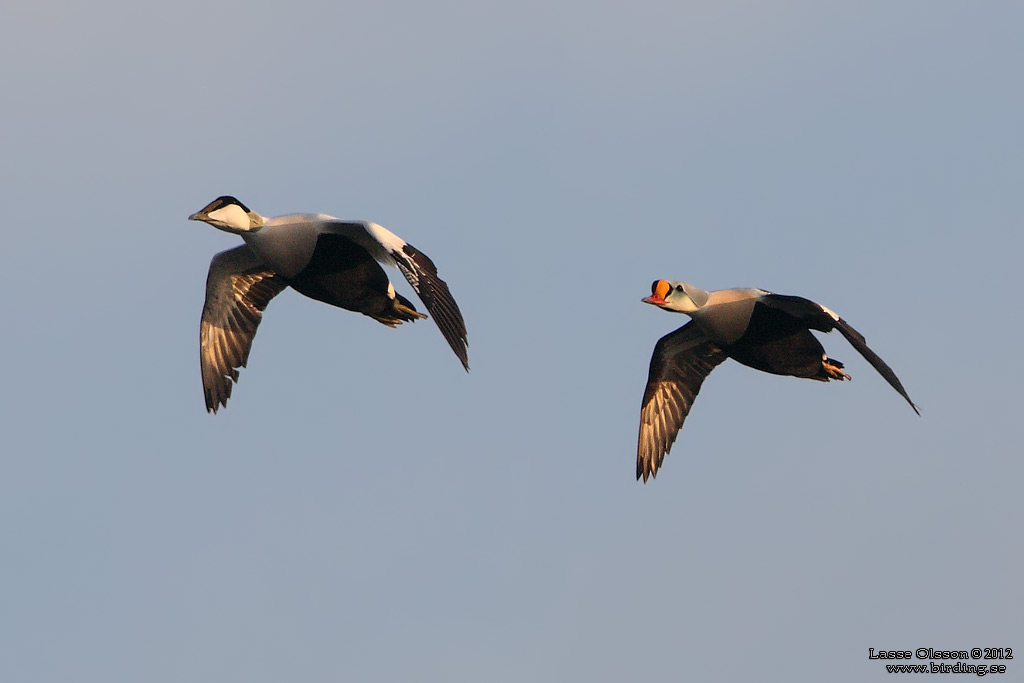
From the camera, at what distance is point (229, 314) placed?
63.4 feet

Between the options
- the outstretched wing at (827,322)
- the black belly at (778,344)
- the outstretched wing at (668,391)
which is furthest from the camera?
the outstretched wing at (668,391)

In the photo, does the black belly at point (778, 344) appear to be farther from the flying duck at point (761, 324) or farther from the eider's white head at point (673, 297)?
the eider's white head at point (673, 297)

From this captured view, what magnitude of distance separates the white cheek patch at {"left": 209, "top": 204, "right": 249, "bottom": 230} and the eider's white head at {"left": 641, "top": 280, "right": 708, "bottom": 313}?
4455 mm

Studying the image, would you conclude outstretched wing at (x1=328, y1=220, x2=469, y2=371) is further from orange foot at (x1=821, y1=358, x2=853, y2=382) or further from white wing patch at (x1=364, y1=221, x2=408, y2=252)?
orange foot at (x1=821, y1=358, x2=853, y2=382)

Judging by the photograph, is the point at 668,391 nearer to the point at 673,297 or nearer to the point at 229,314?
the point at 673,297

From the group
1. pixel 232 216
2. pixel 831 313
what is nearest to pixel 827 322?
pixel 831 313

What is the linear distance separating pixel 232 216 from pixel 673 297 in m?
4.88

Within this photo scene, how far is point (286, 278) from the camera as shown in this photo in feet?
58.5

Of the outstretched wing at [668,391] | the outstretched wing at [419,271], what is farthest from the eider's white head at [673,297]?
the outstretched wing at [419,271]

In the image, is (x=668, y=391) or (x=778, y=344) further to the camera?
(x=668, y=391)

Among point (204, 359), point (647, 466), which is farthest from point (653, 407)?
point (204, 359)

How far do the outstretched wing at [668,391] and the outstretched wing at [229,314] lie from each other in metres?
4.64

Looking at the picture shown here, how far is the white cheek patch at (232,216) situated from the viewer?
17344mm

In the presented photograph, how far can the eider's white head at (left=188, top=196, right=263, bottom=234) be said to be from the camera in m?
17.3
